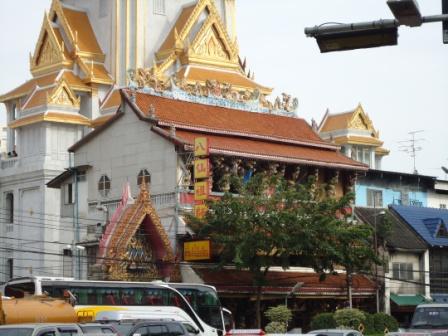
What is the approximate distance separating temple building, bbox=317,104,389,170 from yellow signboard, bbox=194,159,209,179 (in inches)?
1286

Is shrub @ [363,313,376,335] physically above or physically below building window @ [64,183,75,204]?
below

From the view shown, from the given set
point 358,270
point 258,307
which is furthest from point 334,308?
point 258,307

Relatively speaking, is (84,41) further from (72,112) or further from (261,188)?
(261,188)

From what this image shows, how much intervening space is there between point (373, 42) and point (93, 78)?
6510cm

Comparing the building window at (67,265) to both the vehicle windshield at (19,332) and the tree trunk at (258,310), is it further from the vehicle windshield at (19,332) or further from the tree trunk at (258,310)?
the vehicle windshield at (19,332)

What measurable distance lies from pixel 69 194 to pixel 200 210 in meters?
11.5

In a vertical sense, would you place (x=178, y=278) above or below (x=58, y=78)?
below

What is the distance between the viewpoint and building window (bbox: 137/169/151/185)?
52219mm

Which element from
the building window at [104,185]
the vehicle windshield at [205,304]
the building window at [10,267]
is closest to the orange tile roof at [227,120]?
the building window at [104,185]

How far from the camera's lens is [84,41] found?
81.1m

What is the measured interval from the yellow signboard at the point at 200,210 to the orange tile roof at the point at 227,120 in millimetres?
4734

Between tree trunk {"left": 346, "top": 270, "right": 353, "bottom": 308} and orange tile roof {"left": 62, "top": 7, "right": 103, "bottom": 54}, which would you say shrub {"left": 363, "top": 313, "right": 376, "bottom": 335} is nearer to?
tree trunk {"left": 346, "top": 270, "right": 353, "bottom": 308}

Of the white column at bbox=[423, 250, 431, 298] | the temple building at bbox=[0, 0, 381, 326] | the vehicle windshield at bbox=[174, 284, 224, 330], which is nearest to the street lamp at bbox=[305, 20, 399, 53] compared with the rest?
the vehicle windshield at bbox=[174, 284, 224, 330]

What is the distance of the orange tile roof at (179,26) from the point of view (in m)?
80.8
